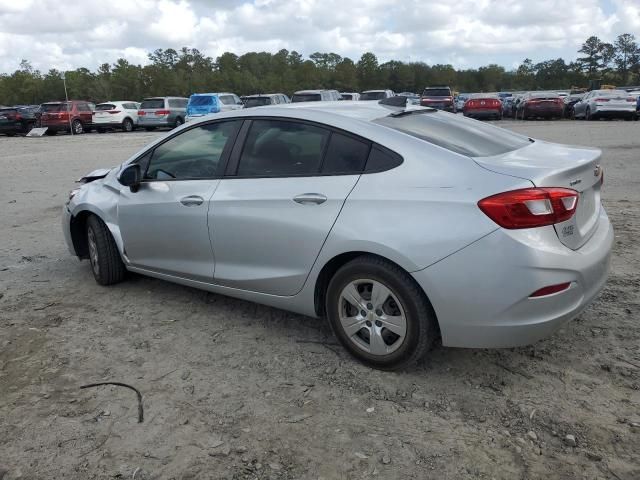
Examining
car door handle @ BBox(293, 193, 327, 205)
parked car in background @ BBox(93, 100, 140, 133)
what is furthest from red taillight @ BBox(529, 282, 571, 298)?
parked car in background @ BBox(93, 100, 140, 133)

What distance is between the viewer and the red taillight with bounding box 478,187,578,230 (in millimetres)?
2863

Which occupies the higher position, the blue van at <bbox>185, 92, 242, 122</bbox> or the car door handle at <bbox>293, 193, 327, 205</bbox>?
the car door handle at <bbox>293, 193, 327, 205</bbox>

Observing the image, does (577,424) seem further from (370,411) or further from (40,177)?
(40,177)

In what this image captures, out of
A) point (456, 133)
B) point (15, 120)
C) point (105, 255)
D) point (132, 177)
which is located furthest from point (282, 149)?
point (15, 120)

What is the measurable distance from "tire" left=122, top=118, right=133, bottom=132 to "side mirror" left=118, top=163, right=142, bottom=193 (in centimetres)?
2747

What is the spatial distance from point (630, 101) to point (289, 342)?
26860mm

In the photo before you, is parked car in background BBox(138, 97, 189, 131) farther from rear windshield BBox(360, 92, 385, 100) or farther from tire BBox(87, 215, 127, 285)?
tire BBox(87, 215, 127, 285)

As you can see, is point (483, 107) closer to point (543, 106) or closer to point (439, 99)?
point (439, 99)

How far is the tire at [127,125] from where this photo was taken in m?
30.1

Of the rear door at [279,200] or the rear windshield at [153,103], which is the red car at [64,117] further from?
the rear door at [279,200]

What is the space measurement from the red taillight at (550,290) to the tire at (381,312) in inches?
22.2

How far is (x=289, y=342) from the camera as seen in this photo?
393 centimetres

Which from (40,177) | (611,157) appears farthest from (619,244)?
(40,177)

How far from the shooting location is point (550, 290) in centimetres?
291
